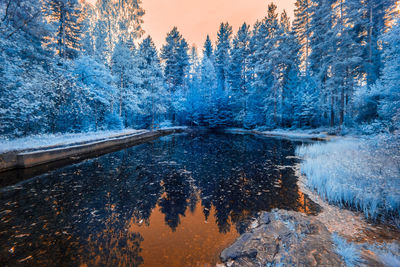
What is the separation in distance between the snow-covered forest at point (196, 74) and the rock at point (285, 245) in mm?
5582

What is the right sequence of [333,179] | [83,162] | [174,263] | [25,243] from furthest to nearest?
[83,162]
[333,179]
[25,243]
[174,263]

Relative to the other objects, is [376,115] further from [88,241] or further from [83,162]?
[83,162]

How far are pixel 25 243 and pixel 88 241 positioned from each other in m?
1.21

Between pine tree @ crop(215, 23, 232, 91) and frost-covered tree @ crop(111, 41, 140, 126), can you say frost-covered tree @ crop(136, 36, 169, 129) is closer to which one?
frost-covered tree @ crop(111, 41, 140, 126)

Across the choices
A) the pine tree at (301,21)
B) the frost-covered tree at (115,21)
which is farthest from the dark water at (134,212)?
the pine tree at (301,21)

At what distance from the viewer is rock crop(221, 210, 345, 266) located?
287 cm

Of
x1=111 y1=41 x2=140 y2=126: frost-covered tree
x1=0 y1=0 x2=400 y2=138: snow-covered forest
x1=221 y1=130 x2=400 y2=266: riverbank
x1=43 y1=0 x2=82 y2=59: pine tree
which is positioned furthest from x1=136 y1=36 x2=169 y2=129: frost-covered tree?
x1=221 y1=130 x2=400 y2=266: riverbank

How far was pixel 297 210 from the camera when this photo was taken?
16.3 feet

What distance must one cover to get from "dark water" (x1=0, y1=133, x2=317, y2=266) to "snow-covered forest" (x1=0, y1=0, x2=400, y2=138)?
571cm

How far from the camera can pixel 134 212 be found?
495cm

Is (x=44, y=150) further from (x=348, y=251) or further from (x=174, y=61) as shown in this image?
(x=174, y=61)

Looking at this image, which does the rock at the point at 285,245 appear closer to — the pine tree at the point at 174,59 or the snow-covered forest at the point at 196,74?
the snow-covered forest at the point at 196,74

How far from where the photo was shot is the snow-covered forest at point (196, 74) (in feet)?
40.4

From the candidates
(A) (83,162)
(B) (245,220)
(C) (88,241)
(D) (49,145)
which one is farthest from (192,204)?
(D) (49,145)
